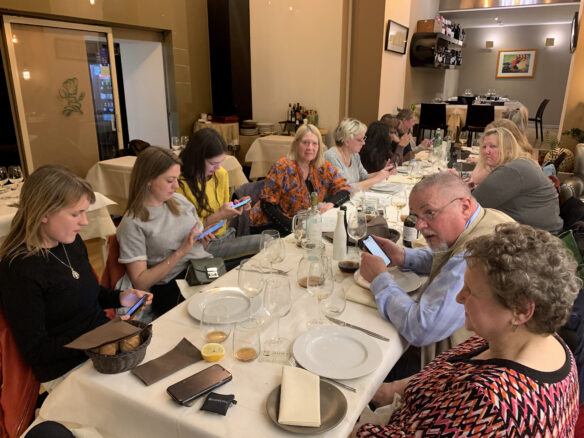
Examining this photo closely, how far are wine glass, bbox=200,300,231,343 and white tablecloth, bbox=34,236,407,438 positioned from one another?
3 centimetres

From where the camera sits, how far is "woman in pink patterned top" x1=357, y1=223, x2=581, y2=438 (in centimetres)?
87

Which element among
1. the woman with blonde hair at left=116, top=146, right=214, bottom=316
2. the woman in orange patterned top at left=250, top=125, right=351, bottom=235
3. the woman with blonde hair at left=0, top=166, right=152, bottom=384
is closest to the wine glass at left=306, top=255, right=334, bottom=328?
the woman with blonde hair at left=0, top=166, right=152, bottom=384

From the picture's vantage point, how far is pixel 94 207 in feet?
11.1

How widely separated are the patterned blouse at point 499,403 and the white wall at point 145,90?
692 centimetres

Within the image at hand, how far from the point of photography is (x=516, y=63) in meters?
13.6

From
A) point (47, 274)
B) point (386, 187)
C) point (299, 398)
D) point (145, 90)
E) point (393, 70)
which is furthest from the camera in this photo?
point (393, 70)

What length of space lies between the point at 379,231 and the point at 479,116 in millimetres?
7601

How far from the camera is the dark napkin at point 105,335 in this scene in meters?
1.18

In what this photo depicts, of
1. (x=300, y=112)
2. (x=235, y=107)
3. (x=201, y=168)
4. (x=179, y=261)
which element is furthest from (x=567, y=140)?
(x=179, y=261)

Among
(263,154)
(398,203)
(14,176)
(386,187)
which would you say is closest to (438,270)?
(398,203)

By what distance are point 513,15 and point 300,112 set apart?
834cm

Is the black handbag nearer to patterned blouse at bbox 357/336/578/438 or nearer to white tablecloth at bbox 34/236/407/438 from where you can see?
white tablecloth at bbox 34/236/407/438

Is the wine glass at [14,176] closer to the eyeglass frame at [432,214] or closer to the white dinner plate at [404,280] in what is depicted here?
the white dinner plate at [404,280]

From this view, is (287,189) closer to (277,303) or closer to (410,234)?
(410,234)
